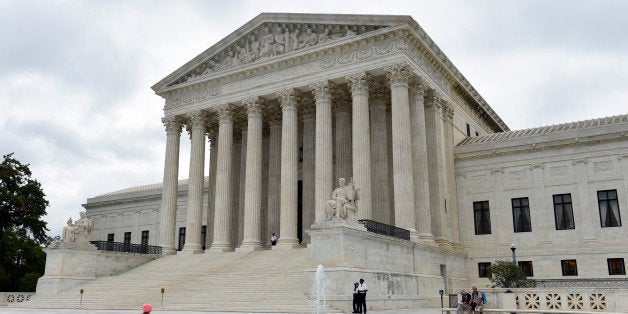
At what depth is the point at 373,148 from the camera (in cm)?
3956

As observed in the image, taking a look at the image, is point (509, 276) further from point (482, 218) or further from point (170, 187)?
point (170, 187)

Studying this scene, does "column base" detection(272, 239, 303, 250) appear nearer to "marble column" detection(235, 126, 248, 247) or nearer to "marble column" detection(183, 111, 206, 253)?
"marble column" detection(183, 111, 206, 253)

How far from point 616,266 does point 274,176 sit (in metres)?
23.9

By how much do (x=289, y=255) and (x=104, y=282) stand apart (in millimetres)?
11420

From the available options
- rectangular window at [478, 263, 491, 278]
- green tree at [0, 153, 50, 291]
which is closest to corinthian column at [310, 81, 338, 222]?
rectangular window at [478, 263, 491, 278]

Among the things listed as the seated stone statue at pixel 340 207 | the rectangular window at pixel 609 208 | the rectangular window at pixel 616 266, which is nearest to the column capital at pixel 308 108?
the seated stone statue at pixel 340 207

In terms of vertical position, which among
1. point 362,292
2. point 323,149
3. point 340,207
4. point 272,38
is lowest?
point 362,292

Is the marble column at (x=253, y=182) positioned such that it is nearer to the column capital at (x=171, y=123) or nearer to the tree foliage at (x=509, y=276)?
the column capital at (x=171, y=123)

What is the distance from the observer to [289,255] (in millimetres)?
32812

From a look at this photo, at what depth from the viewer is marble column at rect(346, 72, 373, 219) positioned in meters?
33.4

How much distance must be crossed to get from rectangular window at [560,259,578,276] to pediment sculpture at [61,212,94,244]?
101 feet

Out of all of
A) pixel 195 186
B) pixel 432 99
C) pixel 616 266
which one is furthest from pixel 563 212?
pixel 195 186

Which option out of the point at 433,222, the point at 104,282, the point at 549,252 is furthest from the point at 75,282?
the point at 549,252

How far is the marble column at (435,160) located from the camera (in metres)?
36.2
